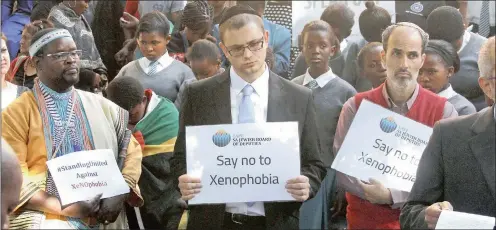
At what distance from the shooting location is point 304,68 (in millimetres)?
5816

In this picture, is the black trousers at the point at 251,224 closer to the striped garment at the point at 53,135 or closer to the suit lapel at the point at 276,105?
the suit lapel at the point at 276,105

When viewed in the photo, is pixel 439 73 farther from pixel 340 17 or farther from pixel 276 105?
pixel 340 17

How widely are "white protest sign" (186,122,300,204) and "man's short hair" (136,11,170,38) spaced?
1992 millimetres

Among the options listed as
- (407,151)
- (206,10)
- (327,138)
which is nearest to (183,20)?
(206,10)

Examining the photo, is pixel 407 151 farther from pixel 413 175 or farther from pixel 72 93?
pixel 72 93

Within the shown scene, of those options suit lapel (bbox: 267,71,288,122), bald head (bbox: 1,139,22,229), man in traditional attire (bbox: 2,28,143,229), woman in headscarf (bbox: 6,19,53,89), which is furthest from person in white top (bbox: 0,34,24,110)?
bald head (bbox: 1,139,22,229)

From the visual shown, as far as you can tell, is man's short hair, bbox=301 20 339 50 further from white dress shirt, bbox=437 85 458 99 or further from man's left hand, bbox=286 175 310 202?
man's left hand, bbox=286 175 310 202

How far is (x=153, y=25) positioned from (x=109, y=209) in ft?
5.68

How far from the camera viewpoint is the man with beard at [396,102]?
4.55 m

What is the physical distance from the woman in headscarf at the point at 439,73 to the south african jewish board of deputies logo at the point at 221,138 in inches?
52.3

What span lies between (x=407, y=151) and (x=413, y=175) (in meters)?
0.12

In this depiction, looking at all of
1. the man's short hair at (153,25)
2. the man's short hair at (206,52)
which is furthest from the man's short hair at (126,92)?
the man's short hair at (153,25)

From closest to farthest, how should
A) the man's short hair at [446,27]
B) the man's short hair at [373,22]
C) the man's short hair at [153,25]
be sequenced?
1. the man's short hair at [446,27]
2. the man's short hair at [153,25]
3. the man's short hair at [373,22]

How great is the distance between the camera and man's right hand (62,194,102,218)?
4609mm
